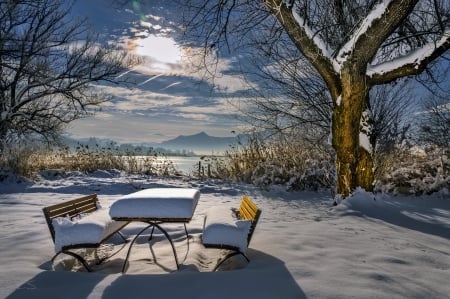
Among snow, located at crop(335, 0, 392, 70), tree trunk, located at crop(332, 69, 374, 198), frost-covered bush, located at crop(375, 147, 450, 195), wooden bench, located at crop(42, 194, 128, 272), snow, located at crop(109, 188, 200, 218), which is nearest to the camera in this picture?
wooden bench, located at crop(42, 194, 128, 272)

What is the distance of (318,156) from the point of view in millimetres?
12398

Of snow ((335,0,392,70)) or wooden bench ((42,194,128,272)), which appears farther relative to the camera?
snow ((335,0,392,70))

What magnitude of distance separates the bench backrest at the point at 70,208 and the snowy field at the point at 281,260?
51 centimetres

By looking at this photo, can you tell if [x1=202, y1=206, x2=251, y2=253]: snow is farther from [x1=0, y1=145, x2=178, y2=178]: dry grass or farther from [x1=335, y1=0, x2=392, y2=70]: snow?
[x1=0, y1=145, x2=178, y2=178]: dry grass

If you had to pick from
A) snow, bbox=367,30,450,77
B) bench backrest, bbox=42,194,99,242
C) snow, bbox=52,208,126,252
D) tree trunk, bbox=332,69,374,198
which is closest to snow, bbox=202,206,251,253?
snow, bbox=52,208,126,252

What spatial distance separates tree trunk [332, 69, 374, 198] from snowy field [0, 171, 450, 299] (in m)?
0.36

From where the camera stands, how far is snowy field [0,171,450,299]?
3.61 metres

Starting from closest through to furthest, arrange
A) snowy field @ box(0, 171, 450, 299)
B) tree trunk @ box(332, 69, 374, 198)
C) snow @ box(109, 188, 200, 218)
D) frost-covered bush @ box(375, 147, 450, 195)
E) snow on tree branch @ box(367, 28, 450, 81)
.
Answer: snowy field @ box(0, 171, 450, 299) < snow @ box(109, 188, 200, 218) < snow on tree branch @ box(367, 28, 450, 81) < tree trunk @ box(332, 69, 374, 198) < frost-covered bush @ box(375, 147, 450, 195)

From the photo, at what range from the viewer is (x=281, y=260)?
4473 mm

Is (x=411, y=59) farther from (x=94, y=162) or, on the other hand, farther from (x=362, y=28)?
(x=94, y=162)

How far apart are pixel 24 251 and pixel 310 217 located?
509 cm

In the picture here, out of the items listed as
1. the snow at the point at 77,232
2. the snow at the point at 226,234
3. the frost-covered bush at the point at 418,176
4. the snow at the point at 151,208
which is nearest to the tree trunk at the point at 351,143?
the frost-covered bush at the point at 418,176

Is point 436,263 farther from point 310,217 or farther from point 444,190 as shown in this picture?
point 444,190

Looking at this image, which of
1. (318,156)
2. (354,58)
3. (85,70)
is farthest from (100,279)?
(85,70)
